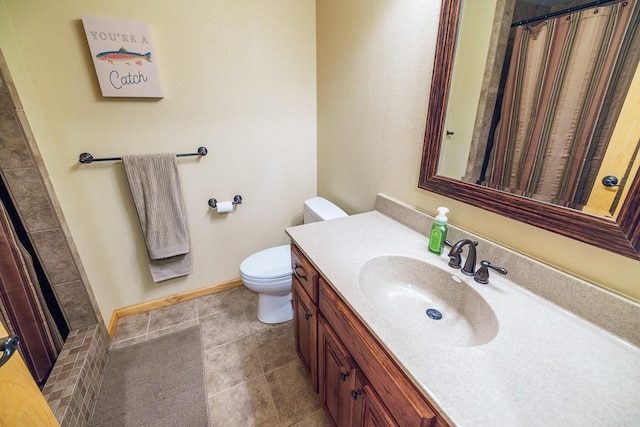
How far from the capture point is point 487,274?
35.0 inches

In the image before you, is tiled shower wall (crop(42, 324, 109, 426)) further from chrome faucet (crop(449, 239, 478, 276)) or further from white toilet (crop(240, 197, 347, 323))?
chrome faucet (crop(449, 239, 478, 276))

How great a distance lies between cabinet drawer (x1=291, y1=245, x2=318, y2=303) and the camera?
1.08m

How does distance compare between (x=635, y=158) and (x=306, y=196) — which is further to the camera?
(x=306, y=196)

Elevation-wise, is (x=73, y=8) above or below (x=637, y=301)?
above

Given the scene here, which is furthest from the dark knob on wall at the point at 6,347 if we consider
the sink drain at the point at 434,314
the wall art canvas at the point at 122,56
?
the wall art canvas at the point at 122,56

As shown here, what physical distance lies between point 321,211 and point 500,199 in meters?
1.04

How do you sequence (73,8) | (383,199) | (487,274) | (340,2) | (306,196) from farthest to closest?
(306,196) < (340,2) < (383,199) < (73,8) < (487,274)

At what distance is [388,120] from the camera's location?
1.38 m

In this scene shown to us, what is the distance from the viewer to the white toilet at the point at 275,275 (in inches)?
64.9

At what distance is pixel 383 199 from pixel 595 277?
34.5 inches

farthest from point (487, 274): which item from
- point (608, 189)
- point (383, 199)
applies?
point (383, 199)

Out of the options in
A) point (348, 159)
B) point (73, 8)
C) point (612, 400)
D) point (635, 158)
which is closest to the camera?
point (612, 400)

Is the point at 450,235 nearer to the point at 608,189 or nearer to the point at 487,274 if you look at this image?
the point at 487,274

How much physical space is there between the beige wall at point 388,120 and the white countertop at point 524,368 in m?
0.16
